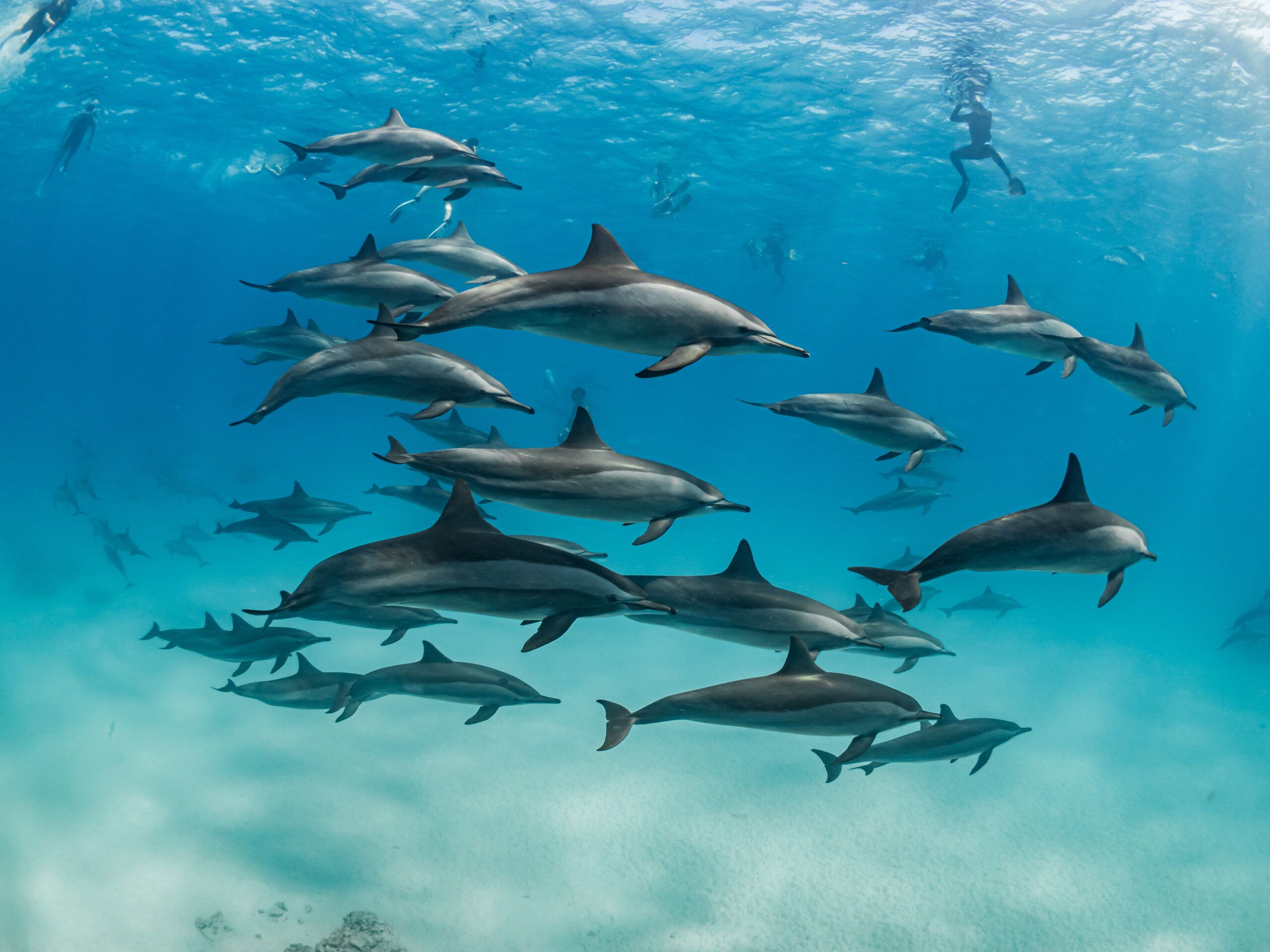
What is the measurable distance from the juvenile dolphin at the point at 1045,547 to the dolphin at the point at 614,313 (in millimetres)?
1028

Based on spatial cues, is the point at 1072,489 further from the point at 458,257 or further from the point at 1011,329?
the point at 458,257

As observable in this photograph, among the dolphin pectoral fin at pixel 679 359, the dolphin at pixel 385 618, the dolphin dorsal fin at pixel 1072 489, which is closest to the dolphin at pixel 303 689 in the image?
the dolphin at pixel 385 618

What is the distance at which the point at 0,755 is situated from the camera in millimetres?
8359

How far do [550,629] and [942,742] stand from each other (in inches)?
146

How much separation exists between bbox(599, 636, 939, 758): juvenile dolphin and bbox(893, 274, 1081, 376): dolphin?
2221mm

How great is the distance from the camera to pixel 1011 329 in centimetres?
440

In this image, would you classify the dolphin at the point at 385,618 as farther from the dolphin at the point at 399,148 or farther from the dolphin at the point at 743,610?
the dolphin at the point at 399,148

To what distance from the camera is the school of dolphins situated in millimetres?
2613

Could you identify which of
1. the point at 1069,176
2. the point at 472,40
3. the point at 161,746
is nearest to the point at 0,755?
the point at 161,746

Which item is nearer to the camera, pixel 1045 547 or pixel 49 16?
pixel 1045 547

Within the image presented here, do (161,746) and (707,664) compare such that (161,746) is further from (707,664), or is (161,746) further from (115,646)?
(707,664)

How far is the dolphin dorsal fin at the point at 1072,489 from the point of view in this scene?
131 inches

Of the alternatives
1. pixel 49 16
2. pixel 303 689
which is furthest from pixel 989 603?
pixel 49 16

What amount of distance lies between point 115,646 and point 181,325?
336ft
